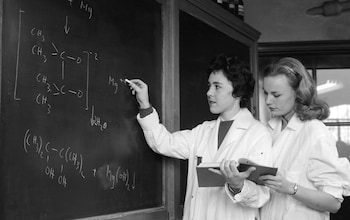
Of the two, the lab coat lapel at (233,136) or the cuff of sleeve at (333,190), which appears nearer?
the cuff of sleeve at (333,190)

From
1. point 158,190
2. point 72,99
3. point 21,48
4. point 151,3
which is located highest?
point 151,3

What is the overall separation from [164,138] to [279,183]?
1.67ft

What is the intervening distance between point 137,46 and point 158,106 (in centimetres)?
29

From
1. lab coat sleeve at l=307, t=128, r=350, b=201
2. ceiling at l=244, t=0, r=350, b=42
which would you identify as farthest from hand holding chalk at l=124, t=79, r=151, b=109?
ceiling at l=244, t=0, r=350, b=42

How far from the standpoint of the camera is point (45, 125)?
58.6 inches

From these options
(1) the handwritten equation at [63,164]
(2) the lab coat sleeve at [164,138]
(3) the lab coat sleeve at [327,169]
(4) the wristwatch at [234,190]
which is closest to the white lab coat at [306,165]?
(3) the lab coat sleeve at [327,169]

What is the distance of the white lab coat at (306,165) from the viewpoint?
69.4 inches

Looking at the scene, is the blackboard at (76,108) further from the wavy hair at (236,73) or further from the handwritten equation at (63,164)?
the wavy hair at (236,73)

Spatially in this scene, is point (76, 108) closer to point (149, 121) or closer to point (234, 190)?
point (149, 121)

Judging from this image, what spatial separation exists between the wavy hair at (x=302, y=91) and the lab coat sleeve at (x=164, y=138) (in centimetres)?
46

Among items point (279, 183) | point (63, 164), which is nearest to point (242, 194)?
point (279, 183)

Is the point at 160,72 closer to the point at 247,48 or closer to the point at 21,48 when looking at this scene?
the point at 21,48

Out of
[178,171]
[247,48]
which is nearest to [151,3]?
[178,171]

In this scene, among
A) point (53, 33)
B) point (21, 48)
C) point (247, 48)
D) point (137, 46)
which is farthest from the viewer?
point (247, 48)
